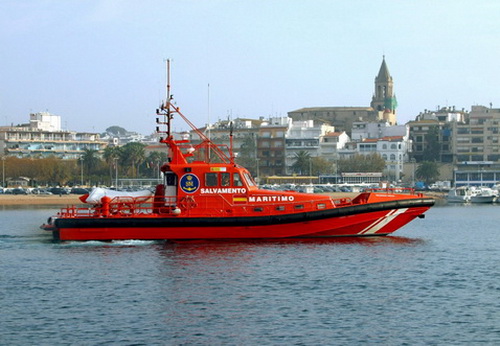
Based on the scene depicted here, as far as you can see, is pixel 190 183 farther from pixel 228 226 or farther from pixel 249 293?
pixel 249 293

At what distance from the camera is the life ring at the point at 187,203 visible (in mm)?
33906

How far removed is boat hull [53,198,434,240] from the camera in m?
33.4

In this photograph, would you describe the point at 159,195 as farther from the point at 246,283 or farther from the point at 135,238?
the point at 246,283

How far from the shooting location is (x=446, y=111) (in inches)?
6284

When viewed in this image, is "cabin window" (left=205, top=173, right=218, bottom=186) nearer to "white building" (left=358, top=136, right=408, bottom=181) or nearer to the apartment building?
"white building" (left=358, top=136, right=408, bottom=181)

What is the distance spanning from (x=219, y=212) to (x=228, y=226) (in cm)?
74

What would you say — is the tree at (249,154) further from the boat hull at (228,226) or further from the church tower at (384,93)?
the boat hull at (228,226)

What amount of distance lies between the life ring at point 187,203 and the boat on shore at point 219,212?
4cm

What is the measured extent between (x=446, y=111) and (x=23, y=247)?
133 metres

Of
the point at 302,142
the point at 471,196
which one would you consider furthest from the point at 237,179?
the point at 302,142

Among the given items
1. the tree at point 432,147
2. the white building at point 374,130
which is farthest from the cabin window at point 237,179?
the tree at point 432,147

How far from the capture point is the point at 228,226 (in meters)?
33.6

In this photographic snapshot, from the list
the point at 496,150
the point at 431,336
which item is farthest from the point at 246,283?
the point at 496,150

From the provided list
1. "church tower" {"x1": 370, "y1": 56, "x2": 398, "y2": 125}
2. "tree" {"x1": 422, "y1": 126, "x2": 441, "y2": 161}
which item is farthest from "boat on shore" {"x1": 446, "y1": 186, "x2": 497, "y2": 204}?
"church tower" {"x1": 370, "y1": 56, "x2": 398, "y2": 125}
